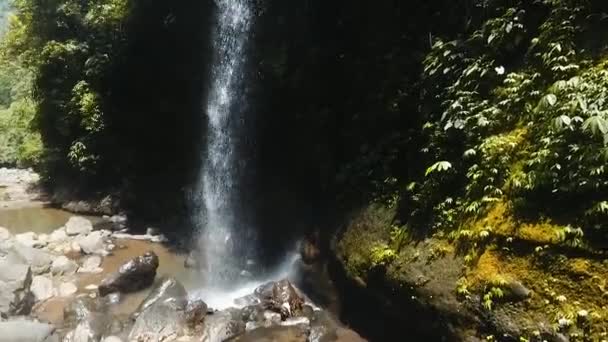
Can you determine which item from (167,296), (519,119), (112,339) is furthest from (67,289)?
(519,119)

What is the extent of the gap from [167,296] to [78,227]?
579 cm

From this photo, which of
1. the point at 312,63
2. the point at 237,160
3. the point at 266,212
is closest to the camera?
the point at 312,63

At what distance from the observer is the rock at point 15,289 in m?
7.37

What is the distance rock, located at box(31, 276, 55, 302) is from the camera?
28.1 ft

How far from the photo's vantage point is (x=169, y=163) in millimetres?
13523

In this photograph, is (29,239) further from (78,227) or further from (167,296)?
(167,296)

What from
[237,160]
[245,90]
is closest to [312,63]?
[245,90]

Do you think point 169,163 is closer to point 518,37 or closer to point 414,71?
point 414,71

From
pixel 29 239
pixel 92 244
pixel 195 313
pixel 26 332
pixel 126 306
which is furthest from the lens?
pixel 29 239

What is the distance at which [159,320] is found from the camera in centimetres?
711

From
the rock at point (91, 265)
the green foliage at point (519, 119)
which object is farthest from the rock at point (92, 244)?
the green foliage at point (519, 119)

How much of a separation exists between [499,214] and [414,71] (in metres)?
3.01

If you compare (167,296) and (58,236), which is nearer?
(167,296)

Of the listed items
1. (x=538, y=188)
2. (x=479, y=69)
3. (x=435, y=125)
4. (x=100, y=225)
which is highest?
(x=479, y=69)
